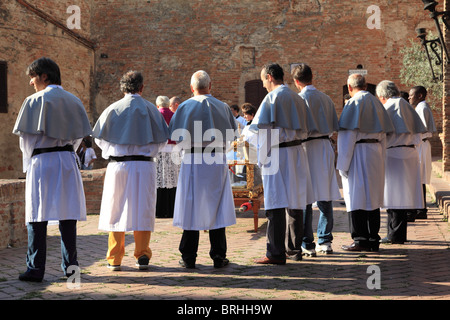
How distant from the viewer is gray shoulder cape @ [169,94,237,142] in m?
6.15

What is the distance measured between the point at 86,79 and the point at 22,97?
3700 millimetres

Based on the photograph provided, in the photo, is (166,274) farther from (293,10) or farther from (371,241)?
(293,10)

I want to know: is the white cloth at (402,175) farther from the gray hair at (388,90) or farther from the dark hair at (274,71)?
the dark hair at (274,71)

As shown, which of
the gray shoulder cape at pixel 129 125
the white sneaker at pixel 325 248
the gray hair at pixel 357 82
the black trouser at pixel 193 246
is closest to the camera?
the gray shoulder cape at pixel 129 125

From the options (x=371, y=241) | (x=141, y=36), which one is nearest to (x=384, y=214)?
(x=371, y=241)

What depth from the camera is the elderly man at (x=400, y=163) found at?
24.2 feet

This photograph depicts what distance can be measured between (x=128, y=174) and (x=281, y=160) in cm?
163

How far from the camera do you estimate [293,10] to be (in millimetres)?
19734

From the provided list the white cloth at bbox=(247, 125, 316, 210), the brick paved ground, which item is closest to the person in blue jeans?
the brick paved ground

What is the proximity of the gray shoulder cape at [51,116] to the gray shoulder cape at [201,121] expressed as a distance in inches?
40.8

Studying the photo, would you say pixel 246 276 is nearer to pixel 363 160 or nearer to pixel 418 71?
pixel 363 160

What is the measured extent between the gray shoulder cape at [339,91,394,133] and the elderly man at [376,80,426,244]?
0.57 metres

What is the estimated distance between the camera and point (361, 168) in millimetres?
6934

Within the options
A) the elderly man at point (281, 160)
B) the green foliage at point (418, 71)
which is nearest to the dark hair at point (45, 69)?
the elderly man at point (281, 160)
